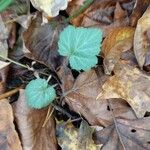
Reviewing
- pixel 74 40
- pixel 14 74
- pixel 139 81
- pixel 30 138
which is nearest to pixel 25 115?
pixel 30 138

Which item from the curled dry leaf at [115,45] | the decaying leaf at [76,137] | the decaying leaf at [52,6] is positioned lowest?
the decaying leaf at [76,137]

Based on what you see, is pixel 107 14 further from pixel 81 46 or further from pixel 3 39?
pixel 3 39

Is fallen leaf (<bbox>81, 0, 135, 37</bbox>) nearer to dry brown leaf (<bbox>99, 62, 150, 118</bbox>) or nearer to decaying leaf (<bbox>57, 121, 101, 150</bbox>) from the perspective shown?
dry brown leaf (<bbox>99, 62, 150, 118</bbox>)

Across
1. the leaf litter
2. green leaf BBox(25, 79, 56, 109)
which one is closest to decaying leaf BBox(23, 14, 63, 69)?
the leaf litter

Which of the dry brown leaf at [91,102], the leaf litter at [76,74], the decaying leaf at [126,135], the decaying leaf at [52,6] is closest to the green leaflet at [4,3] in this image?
the leaf litter at [76,74]

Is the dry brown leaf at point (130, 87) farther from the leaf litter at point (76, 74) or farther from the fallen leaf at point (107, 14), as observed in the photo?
the fallen leaf at point (107, 14)
